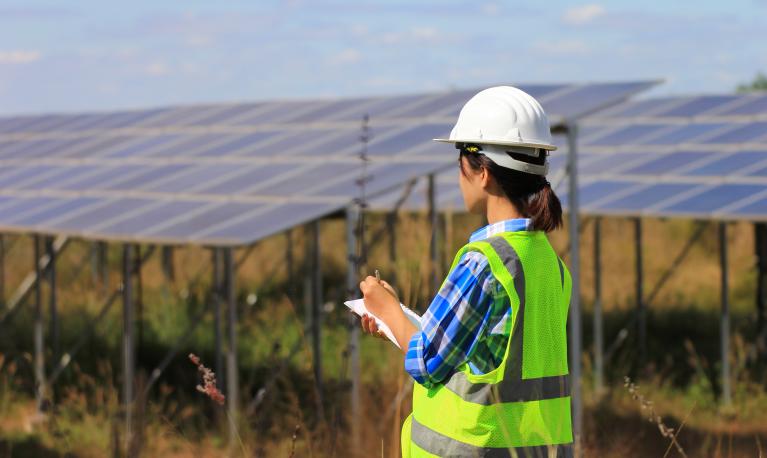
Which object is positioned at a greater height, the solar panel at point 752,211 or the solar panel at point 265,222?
the solar panel at point 265,222

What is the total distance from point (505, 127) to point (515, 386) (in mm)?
693

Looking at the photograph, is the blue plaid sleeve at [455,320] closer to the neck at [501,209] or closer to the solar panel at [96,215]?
the neck at [501,209]

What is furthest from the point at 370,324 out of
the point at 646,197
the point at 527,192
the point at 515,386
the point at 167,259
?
the point at 167,259

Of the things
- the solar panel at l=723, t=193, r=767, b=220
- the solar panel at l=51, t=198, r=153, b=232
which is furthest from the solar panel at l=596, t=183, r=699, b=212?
the solar panel at l=51, t=198, r=153, b=232

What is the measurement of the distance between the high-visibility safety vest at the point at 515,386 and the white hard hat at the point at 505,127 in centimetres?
23

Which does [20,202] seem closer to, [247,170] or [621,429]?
Answer: [247,170]

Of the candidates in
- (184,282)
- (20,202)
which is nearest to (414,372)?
(20,202)

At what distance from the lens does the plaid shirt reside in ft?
9.62

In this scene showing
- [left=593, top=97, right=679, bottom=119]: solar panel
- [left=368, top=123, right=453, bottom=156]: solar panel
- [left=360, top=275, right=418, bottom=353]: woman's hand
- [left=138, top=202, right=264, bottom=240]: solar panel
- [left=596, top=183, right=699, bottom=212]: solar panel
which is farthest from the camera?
[left=593, top=97, right=679, bottom=119]: solar panel

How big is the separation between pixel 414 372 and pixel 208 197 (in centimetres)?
744

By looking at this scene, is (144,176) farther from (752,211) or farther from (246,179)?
(752,211)

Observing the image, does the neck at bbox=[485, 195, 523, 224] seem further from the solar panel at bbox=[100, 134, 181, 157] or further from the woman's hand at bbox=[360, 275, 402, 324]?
the solar panel at bbox=[100, 134, 181, 157]

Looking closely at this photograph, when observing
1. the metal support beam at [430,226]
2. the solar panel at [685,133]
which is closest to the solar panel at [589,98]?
the metal support beam at [430,226]

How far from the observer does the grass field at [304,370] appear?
25.3 feet
